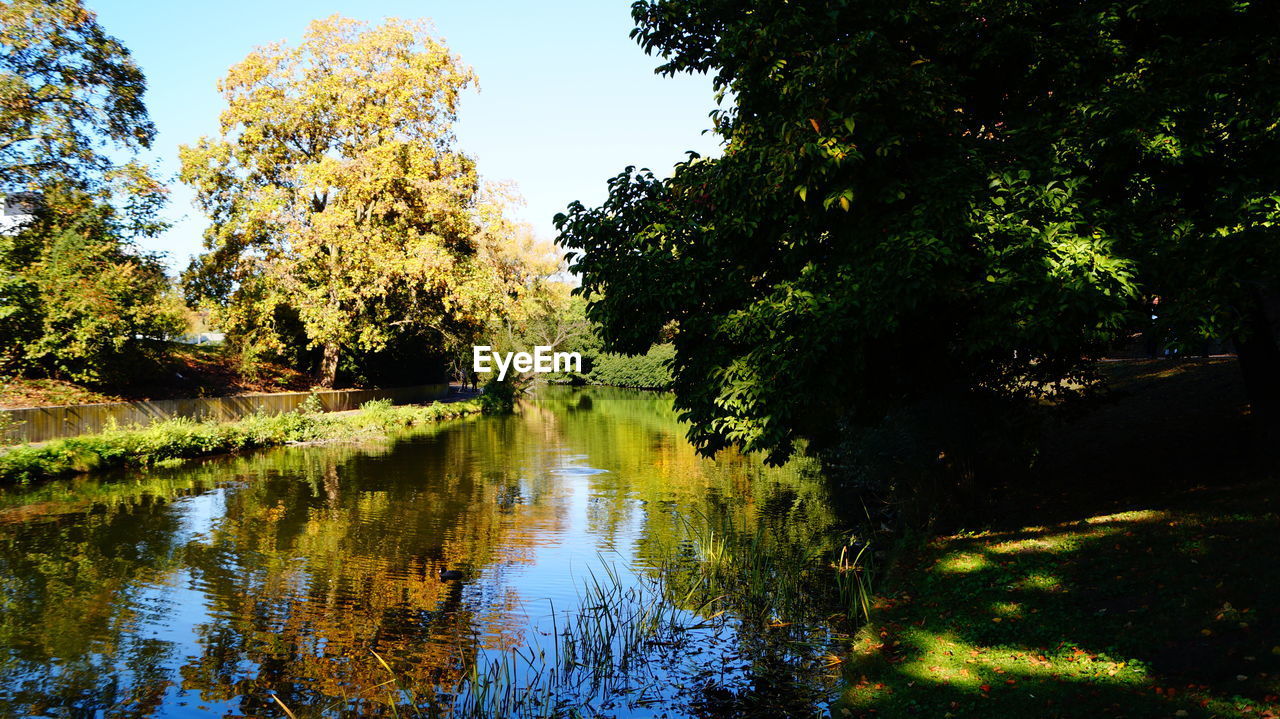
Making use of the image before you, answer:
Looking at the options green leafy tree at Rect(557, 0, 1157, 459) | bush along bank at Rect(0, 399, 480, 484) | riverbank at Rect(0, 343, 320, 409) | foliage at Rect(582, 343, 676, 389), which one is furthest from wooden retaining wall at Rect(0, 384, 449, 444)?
foliage at Rect(582, 343, 676, 389)

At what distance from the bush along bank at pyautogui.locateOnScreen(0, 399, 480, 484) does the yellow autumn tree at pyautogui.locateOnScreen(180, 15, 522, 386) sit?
441cm

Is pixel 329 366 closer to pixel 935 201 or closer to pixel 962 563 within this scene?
pixel 962 563

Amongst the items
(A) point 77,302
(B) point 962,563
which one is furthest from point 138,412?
(B) point 962,563

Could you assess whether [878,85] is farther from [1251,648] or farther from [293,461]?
[293,461]

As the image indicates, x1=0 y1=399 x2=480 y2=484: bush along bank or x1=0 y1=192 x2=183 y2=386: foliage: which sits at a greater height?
x1=0 y1=192 x2=183 y2=386: foliage

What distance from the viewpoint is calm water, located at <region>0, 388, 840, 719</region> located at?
780 cm

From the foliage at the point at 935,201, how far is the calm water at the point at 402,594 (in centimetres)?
254

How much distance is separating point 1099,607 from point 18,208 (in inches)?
1190

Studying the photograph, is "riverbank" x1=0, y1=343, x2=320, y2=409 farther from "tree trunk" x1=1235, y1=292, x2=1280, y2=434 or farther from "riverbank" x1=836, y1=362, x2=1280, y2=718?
"tree trunk" x1=1235, y1=292, x2=1280, y2=434

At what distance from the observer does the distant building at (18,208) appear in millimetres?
24500

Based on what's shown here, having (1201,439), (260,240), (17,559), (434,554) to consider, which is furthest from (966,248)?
(260,240)

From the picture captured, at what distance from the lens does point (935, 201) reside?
30.1 ft

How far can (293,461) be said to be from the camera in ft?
79.1

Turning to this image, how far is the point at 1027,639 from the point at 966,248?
14.9 feet
